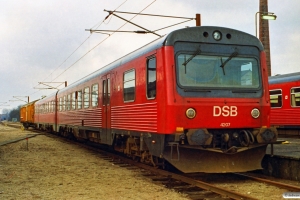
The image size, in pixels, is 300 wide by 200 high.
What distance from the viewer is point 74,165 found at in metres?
11.8

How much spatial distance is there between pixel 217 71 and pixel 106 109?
5.42m

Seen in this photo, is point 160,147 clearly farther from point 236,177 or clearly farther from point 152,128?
point 236,177

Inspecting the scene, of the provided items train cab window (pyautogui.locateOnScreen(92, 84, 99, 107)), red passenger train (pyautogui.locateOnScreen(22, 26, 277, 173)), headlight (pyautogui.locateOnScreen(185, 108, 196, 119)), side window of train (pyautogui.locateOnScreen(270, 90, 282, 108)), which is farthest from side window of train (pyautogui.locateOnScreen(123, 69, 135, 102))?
side window of train (pyautogui.locateOnScreen(270, 90, 282, 108))

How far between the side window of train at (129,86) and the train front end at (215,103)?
230 cm

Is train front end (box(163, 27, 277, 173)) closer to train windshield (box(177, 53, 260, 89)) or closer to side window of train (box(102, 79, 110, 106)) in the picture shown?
train windshield (box(177, 53, 260, 89))

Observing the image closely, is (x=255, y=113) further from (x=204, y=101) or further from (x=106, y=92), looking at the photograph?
(x=106, y=92)

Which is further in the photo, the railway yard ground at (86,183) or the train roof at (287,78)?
the train roof at (287,78)

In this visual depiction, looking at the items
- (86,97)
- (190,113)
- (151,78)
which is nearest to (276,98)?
(86,97)

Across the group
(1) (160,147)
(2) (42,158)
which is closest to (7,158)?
(2) (42,158)

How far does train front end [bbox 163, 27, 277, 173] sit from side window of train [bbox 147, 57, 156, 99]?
0.71 m

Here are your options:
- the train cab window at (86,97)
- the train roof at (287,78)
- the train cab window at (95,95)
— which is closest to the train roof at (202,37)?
the train cab window at (95,95)

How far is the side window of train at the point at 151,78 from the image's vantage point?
931 centimetres

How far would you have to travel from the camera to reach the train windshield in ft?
29.0

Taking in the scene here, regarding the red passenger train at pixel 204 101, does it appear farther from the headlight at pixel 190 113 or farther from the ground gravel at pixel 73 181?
the ground gravel at pixel 73 181
